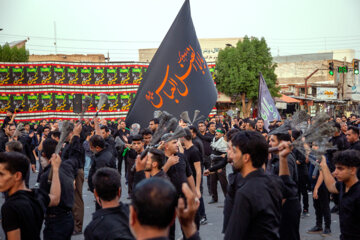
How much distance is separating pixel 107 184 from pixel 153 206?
1239mm

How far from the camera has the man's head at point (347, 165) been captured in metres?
3.99

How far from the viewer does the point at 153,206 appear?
1.94 m

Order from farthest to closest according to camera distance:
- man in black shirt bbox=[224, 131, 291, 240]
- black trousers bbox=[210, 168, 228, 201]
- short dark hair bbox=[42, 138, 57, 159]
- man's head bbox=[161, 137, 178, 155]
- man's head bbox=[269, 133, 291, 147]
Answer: black trousers bbox=[210, 168, 228, 201] → man's head bbox=[161, 137, 178, 155] → man's head bbox=[269, 133, 291, 147] → short dark hair bbox=[42, 138, 57, 159] → man in black shirt bbox=[224, 131, 291, 240]

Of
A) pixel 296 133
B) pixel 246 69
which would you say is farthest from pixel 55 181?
pixel 246 69

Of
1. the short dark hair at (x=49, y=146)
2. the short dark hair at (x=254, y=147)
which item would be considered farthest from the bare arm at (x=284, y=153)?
the short dark hair at (x=49, y=146)

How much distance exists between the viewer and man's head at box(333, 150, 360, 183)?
3.99 m

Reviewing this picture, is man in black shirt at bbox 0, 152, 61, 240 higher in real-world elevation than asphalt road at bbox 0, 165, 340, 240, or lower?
higher

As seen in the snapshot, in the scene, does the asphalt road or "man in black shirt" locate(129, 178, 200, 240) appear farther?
the asphalt road

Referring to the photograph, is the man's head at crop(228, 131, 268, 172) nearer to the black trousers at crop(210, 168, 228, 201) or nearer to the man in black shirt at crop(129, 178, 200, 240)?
the man in black shirt at crop(129, 178, 200, 240)

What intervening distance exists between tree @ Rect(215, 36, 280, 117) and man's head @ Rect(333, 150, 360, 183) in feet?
116

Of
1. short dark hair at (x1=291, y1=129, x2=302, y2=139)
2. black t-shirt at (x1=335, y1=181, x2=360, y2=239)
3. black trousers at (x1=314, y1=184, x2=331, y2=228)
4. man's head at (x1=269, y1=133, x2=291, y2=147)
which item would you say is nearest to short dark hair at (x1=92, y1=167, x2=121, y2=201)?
black t-shirt at (x1=335, y1=181, x2=360, y2=239)

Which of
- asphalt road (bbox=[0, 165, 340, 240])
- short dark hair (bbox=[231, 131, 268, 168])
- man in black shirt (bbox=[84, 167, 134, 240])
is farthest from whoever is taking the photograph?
asphalt road (bbox=[0, 165, 340, 240])

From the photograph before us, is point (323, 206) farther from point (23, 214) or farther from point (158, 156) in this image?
point (23, 214)

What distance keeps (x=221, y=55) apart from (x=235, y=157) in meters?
39.6
